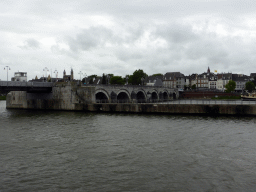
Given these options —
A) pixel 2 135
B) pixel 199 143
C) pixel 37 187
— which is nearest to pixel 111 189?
pixel 37 187

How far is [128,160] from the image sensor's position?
17.2m

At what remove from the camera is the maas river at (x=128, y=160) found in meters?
13.3

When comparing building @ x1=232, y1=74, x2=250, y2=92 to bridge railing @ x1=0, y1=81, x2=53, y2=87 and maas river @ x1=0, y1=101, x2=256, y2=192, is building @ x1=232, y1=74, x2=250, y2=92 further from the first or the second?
maas river @ x1=0, y1=101, x2=256, y2=192

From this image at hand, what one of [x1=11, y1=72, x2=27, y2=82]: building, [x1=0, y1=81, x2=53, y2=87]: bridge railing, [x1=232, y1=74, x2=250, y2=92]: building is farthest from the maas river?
Result: [x1=232, y1=74, x2=250, y2=92]: building

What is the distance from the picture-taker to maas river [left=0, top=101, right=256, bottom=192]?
13.3 m

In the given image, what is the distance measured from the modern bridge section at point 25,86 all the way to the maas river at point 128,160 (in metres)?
20.5

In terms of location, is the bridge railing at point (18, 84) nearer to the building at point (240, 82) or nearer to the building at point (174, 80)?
the building at point (174, 80)

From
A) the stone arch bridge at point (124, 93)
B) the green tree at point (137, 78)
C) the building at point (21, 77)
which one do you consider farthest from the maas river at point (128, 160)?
the green tree at point (137, 78)

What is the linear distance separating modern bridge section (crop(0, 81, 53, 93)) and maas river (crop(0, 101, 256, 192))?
20.5 metres

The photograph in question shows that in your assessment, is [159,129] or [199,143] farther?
[159,129]

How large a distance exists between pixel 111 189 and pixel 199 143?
38.7 ft

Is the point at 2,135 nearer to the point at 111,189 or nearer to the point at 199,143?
the point at 111,189

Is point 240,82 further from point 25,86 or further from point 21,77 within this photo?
point 25,86

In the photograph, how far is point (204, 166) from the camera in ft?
51.9
